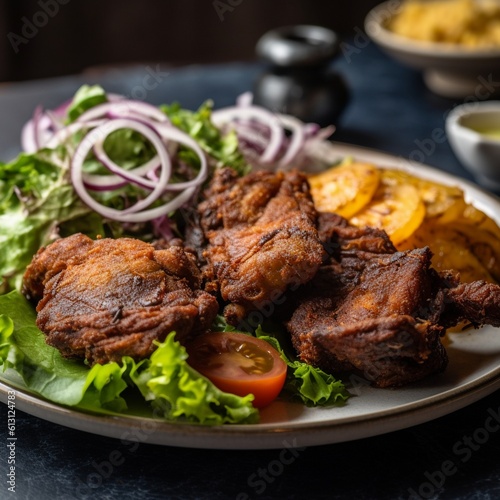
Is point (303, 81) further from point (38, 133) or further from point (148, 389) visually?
point (148, 389)

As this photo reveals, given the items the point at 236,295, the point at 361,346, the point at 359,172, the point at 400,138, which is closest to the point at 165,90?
the point at 400,138

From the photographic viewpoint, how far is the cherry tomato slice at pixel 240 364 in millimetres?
3422

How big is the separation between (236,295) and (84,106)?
226 centimetres

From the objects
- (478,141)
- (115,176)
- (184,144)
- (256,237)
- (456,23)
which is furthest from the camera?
(456,23)

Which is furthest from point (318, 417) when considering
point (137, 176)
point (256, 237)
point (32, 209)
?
point (32, 209)

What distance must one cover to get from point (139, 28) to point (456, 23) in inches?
198

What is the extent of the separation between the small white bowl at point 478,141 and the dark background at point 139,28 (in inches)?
219

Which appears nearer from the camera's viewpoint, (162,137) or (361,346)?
(361,346)

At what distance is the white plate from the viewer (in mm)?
3203

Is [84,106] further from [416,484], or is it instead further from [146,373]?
[416,484]

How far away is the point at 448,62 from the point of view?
24.8ft

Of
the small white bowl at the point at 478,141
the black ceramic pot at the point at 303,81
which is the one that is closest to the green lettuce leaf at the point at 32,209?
the black ceramic pot at the point at 303,81

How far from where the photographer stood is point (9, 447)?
3.57 m

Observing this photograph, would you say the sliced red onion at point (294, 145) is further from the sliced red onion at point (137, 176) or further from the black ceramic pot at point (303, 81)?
the black ceramic pot at point (303, 81)
